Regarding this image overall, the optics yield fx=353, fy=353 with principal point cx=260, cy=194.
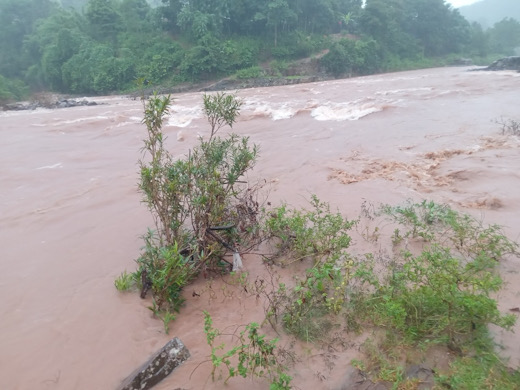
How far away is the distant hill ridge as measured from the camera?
88.2 meters

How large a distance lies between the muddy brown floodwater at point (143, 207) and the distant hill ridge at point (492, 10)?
320ft

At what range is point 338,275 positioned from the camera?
295cm

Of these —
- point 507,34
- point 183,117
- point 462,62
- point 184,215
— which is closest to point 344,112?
point 183,117

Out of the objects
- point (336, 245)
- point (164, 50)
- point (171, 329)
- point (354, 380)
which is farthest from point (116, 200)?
point (164, 50)

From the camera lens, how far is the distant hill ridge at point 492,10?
88188 millimetres

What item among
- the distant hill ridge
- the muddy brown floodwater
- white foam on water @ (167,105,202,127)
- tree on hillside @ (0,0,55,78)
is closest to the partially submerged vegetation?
the muddy brown floodwater

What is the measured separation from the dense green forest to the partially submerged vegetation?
27.1 m

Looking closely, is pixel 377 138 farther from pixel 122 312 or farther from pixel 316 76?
pixel 316 76

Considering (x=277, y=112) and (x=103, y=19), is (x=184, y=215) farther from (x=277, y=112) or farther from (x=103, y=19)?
(x=103, y=19)

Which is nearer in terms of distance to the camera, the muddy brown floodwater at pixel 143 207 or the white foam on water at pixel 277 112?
the muddy brown floodwater at pixel 143 207

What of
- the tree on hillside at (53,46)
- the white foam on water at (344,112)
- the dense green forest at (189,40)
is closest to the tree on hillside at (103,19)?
the dense green forest at (189,40)

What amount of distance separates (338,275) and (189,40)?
33.8 meters

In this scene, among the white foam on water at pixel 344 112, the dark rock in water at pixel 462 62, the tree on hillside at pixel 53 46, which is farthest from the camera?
the dark rock in water at pixel 462 62

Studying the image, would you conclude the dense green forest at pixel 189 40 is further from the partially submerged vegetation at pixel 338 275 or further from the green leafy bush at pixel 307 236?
the green leafy bush at pixel 307 236
